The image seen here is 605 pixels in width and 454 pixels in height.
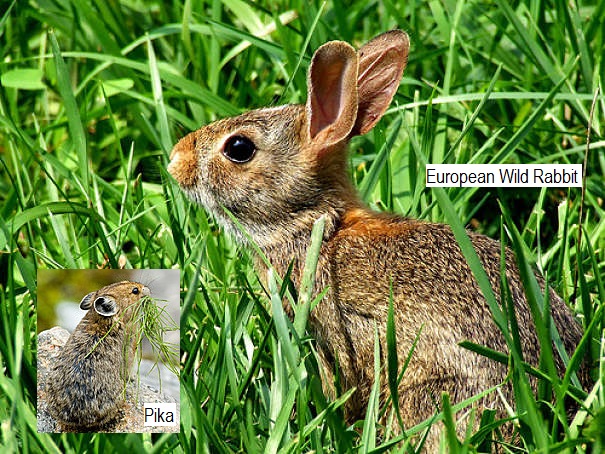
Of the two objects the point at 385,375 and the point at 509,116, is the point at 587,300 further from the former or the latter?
the point at 509,116

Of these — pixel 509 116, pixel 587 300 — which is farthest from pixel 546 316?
pixel 509 116

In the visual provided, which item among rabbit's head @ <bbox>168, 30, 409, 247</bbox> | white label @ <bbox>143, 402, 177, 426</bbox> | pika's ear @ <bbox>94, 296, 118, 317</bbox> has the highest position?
rabbit's head @ <bbox>168, 30, 409, 247</bbox>

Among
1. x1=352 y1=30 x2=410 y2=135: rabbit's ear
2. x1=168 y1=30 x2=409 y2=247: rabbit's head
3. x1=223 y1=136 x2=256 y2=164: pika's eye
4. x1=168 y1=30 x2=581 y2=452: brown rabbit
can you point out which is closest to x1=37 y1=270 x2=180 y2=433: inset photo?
x1=168 y1=30 x2=581 y2=452: brown rabbit

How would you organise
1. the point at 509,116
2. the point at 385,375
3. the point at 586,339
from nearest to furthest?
the point at 586,339 < the point at 385,375 < the point at 509,116

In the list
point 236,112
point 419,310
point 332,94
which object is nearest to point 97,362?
→ point 419,310

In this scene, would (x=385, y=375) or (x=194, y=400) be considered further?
(x=385, y=375)

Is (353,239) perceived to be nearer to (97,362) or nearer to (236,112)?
(97,362)

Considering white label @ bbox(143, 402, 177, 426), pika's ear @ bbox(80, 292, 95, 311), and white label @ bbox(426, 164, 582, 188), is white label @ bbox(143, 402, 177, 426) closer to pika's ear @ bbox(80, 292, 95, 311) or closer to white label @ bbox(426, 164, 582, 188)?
pika's ear @ bbox(80, 292, 95, 311)
